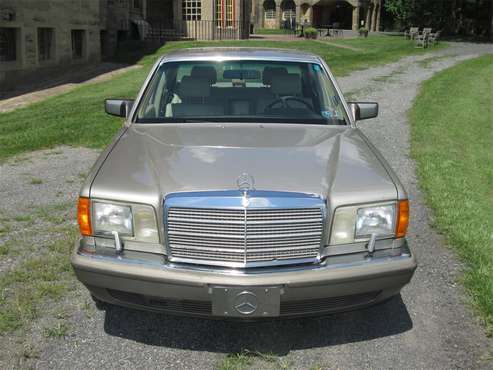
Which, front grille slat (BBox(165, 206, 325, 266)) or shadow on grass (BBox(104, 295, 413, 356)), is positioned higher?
front grille slat (BBox(165, 206, 325, 266))

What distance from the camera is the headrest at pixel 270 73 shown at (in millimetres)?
4945

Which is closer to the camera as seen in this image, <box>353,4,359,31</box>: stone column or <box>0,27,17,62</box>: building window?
<box>0,27,17,62</box>: building window

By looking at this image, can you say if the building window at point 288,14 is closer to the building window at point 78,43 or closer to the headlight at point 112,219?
the building window at point 78,43

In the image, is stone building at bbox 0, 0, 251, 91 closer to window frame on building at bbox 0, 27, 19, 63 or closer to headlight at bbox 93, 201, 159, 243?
window frame on building at bbox 0, 27, 19, 63

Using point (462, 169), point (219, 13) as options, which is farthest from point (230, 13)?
point (462, 169)

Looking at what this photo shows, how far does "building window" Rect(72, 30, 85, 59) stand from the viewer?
22297 millimetres

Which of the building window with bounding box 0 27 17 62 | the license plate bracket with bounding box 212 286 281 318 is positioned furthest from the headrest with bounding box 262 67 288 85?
the building window with bounding box 0 27 17 62

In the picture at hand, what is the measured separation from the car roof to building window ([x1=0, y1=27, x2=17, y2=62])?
14.2 meters

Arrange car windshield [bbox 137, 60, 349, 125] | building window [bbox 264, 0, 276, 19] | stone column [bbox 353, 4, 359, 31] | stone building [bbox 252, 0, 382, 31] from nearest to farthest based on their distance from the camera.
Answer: car windshield [bbox 137, 60, 349, 125] → stone column [bbox 353, 4, 359, 31] → stone building [bbox 252, 0, 382, 31] → building window [bbox 264, 0, 276, 19]

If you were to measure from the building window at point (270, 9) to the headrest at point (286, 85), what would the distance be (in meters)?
56.5

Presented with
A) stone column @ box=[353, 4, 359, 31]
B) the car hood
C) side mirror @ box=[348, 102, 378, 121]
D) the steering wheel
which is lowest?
the car hood

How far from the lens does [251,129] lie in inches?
169

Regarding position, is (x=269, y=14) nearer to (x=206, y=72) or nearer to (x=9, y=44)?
(x=9, y=44)

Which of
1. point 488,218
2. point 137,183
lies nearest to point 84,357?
point 137,183
